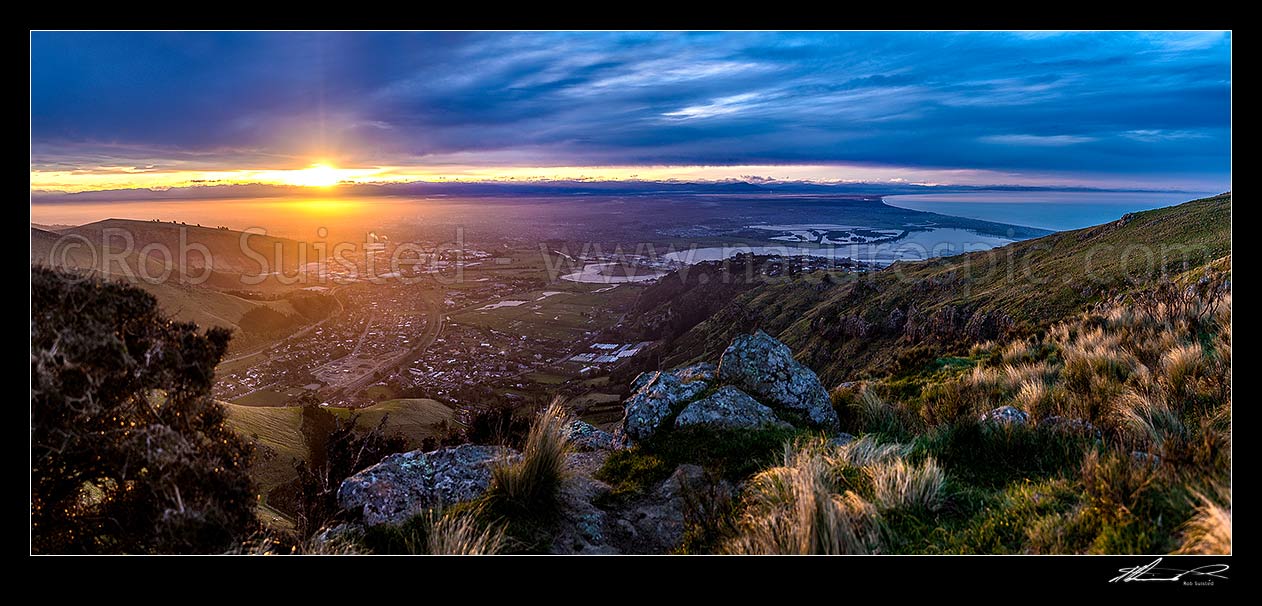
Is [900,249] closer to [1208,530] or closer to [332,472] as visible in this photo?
[1208,530]

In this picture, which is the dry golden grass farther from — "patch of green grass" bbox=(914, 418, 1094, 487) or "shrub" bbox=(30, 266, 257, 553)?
"patch of green grass" bbox=(914, 418, 1094, 487)

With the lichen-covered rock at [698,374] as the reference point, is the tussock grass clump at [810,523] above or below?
below

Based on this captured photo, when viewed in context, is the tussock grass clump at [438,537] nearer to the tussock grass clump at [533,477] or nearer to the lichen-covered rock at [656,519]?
the tussock grass clump at [533,477]

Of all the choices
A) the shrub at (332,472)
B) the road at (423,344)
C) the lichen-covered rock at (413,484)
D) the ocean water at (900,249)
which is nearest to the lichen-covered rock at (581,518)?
the lichen-covered rock at (413,484)

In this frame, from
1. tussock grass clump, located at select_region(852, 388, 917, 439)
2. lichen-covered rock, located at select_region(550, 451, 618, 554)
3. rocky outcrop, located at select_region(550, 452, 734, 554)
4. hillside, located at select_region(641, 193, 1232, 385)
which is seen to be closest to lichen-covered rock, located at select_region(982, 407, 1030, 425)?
tussock grass clump, located at select_region(852, 388, 917, 439)
